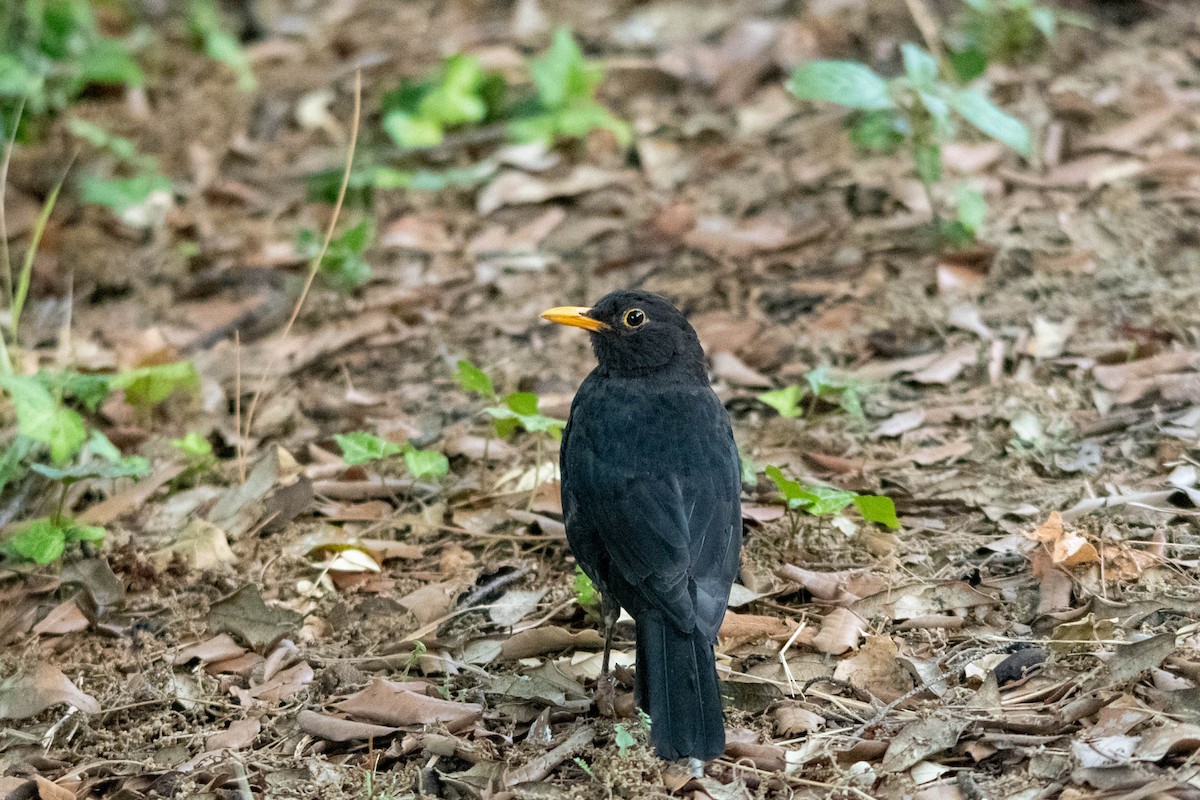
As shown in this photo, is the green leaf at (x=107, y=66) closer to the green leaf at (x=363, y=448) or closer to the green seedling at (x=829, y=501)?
the green leaf at (x=363, y=448)

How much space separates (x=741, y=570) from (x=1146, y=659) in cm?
Result: 137

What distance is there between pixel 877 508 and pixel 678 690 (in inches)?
44.0

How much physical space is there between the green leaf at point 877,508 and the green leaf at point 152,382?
2.90 m

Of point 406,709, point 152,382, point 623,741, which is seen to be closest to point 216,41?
point 152,382

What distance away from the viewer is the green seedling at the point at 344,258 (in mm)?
6316

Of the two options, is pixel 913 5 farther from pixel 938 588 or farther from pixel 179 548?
pixel 179 548

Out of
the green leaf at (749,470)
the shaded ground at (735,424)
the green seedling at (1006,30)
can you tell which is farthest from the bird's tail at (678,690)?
the green seedling at (1006,30)

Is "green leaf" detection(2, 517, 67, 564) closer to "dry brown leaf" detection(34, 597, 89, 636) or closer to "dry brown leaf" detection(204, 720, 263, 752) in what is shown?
"dry brown leaf" detection(34, 597, 89, 636)

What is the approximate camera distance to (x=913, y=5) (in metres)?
6.88

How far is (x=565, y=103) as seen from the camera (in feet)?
23.9

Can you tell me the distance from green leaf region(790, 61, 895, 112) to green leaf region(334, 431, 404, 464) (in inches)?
89.5

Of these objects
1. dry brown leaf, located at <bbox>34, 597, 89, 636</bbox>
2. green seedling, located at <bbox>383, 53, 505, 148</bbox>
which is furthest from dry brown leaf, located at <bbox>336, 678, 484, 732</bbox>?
green seedling, located at <bbox>383, 53, 505, 148</bbox>

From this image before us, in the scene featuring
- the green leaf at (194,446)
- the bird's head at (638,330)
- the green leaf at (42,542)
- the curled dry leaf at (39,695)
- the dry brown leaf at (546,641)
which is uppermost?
the bird's head at (638,330)

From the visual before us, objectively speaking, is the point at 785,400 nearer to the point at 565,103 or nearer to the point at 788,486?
the point at 788,486
